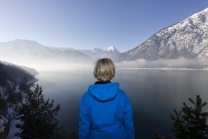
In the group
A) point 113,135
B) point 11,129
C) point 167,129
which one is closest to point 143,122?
point 167,129

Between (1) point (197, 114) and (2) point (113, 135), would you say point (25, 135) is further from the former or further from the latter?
(1) point (197, 114)

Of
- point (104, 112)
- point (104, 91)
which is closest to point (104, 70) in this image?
point (104, 91)

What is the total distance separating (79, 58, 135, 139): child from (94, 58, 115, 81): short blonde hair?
282 mm

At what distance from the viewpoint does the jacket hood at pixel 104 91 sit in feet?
7.59

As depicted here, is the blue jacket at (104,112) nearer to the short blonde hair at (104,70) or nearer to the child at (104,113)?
the child at (104,113)

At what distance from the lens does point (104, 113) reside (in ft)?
8.11

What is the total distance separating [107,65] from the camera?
2893 millimetres

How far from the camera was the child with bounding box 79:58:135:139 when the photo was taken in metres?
2.38

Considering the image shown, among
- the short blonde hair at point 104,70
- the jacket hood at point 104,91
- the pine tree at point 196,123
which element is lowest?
the pine tree at point 196,123

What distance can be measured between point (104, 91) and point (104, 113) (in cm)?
48

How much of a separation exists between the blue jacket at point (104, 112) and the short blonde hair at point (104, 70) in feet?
1.14

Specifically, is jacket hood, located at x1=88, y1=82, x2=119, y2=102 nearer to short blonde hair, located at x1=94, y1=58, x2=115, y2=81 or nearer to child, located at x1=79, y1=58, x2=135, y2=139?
child, located at x1=79, y1=58, x2=135, y2=139

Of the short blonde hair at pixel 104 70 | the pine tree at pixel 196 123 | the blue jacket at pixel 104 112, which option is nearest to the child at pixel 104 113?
the blue jacket at pixel 104 112

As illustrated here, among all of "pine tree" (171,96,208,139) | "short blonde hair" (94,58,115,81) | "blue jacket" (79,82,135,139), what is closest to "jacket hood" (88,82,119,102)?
"blue jacket" (79,82,135,139)
